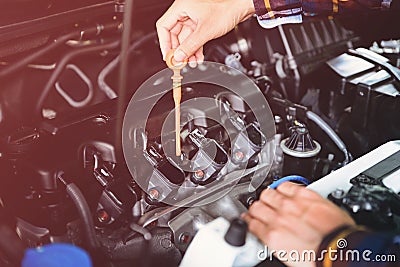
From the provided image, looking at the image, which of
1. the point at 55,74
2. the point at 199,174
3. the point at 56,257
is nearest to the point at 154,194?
the point at 199,174

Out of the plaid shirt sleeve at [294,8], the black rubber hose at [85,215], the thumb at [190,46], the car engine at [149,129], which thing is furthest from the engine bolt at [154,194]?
the plaid shirt sleeve at [294,8]

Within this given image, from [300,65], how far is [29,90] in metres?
0.74

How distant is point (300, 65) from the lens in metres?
1.57

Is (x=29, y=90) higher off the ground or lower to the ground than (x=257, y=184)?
higher

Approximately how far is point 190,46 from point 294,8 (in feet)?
0.98

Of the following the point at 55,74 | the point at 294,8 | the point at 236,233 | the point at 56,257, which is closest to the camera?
the point at 236,233

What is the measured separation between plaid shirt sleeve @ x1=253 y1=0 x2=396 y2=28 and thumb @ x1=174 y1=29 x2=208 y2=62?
0.18 metres

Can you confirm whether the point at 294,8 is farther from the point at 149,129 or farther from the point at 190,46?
the point at 149,129

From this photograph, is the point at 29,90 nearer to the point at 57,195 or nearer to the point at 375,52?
the point at 57,195

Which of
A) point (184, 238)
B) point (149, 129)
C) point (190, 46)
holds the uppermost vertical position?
point (190, 46)

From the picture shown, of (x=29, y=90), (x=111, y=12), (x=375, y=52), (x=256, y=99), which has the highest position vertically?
(x=111, y=12)

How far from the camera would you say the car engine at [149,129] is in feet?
3.40

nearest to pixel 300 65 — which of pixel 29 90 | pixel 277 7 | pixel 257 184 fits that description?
pixel 277 7

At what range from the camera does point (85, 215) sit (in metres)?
1.03
